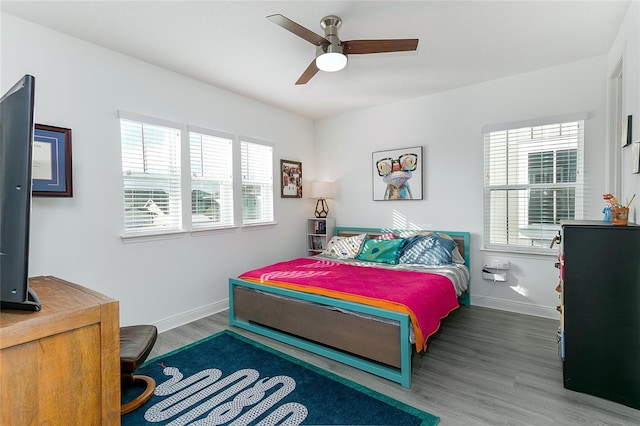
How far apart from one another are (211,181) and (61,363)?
297cm

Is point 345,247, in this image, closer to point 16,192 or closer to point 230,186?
point 230,186

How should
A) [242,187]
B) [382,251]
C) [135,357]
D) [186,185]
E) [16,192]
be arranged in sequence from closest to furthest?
[16,192], [135,357], [186,185], [382,251], [242,187]

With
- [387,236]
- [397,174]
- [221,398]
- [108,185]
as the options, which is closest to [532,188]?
[397,174]

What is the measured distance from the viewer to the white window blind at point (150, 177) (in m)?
2.93

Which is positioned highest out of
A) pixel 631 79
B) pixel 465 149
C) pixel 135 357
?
pixel 631 79

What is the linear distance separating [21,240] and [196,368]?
6.28ft

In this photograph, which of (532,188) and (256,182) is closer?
(532,188)

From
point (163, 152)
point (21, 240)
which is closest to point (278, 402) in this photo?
point (21, 240)

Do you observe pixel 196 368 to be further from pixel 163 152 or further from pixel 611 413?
pixel 611 413

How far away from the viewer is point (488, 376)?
224 cm

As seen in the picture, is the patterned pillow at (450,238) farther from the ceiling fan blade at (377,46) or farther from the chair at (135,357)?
the chair at (135,357)

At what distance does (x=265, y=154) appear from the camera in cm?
434

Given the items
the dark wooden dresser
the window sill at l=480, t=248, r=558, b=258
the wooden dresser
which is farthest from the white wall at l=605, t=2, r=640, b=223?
the wooden dresser

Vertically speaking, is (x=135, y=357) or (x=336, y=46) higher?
(x=336, y=46)
